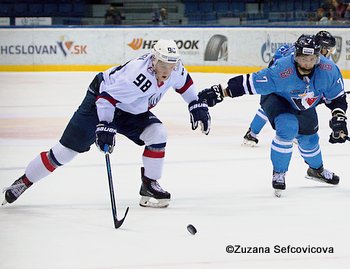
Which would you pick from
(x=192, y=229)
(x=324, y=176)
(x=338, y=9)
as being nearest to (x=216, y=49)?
(x=338, y=9)

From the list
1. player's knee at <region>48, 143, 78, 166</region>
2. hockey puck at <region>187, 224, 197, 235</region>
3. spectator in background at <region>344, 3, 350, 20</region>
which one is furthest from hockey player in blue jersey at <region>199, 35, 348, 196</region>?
spectator in background at <region>344, 3, 350, 20</region>

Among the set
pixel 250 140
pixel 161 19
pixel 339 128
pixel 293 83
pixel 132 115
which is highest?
pixel 161 19

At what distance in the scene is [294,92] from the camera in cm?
467

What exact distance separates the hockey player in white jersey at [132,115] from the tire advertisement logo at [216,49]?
9.20 meters

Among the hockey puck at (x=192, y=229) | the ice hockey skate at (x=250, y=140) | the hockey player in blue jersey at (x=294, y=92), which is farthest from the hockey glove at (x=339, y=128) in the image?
the ice hockey skate at (x=250, y=140)

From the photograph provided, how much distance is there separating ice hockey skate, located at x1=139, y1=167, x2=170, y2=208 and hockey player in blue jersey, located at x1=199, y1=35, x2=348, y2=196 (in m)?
0.55

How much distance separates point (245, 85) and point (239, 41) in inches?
349

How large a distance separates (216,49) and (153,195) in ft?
30.9

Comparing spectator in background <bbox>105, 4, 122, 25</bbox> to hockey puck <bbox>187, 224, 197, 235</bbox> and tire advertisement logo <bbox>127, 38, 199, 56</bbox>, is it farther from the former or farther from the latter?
hockey puck <bbox>187, 224, 197, 235</bbox>

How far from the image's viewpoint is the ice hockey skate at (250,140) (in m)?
6.61

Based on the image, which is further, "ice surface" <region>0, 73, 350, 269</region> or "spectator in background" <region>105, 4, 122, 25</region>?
"spectator in background" <region>105, 4, 122, 25</region>

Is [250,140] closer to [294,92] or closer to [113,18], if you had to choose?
[294,92]

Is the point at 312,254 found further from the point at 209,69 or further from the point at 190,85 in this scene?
the point at 209,69

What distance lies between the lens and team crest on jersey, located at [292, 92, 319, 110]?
4680mm
